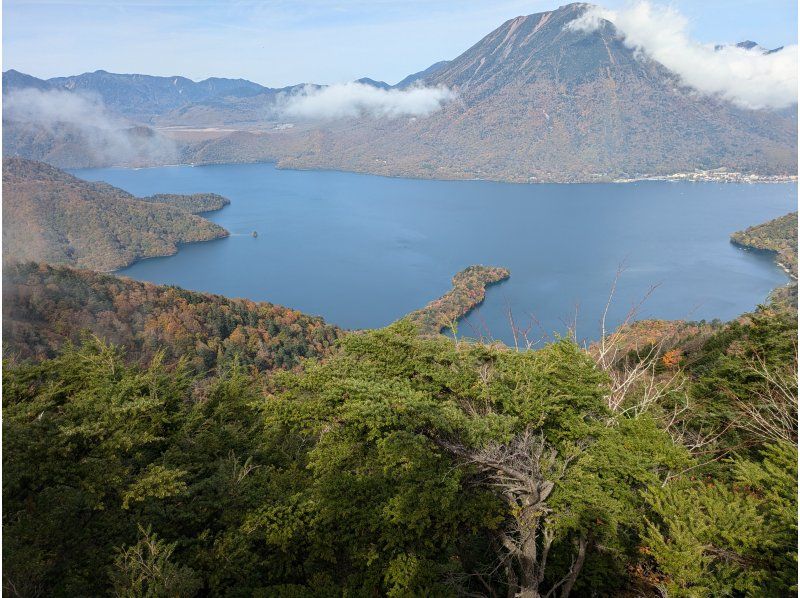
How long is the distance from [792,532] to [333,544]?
528 cm

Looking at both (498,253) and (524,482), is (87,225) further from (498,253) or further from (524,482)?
(524,482)

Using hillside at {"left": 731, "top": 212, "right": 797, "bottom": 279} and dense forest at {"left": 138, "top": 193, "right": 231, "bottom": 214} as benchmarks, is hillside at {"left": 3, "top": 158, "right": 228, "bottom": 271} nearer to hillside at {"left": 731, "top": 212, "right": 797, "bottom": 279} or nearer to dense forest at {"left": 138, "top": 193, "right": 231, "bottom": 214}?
dense forest at {"left": 138, "top": 193, "right": 231, "bottom": 214}

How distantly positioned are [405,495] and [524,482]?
1.36 metres

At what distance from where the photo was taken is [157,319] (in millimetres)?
46250

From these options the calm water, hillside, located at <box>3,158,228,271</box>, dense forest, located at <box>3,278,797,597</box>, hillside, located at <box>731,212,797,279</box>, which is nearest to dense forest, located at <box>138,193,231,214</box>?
the calm water

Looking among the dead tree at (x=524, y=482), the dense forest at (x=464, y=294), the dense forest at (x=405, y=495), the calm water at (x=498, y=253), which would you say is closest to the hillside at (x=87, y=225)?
the calm water at (x=498, y=253)

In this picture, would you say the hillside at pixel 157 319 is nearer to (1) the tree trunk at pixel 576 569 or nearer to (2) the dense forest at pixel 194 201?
(1) the tree trunk at pixel 576 569

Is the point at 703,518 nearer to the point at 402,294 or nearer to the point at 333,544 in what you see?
the point at 333,544

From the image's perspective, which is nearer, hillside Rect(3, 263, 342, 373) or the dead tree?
the dead tree

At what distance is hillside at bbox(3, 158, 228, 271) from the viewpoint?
289 ft

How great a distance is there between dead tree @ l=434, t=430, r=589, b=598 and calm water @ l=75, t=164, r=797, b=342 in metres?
26.2

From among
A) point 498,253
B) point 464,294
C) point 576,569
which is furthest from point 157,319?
point 498,253

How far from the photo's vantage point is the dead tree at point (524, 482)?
5410mm

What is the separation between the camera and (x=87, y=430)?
7.05 m
